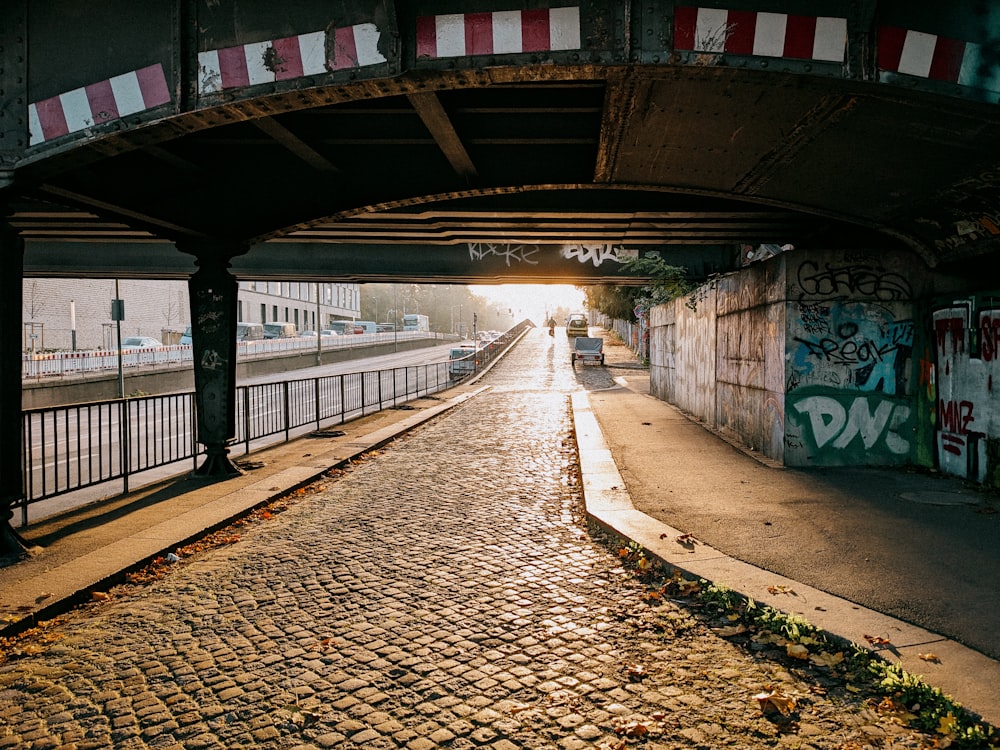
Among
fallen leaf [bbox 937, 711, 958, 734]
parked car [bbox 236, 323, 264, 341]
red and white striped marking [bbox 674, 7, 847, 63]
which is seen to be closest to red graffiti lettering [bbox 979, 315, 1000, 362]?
red and white striped marking [bbox 674, 7, 847, 63]

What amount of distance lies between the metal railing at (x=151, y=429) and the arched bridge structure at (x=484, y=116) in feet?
3.63

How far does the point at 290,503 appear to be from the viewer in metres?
8.06

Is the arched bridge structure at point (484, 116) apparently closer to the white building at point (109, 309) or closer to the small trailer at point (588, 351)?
the white building at point (109, 309)

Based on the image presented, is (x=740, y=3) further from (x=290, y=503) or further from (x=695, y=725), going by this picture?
(x=290, y=503)

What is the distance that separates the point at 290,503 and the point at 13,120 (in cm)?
483

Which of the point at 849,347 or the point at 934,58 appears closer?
the point at 934,58

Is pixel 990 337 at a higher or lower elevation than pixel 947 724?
higher

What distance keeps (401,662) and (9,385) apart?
439 cm

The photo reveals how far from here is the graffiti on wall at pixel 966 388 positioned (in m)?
7.52

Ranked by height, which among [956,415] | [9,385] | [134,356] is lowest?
[956,415]

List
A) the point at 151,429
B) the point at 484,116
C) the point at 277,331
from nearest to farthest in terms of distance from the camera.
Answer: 1. the point at 484,116
2. the point at 151,429
3. the point at 277,331

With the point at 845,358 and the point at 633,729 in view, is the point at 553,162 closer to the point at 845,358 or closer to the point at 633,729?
the point at 845,358

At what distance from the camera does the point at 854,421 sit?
9172mm

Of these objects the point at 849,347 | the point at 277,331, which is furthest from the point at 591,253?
the point at 277,331
